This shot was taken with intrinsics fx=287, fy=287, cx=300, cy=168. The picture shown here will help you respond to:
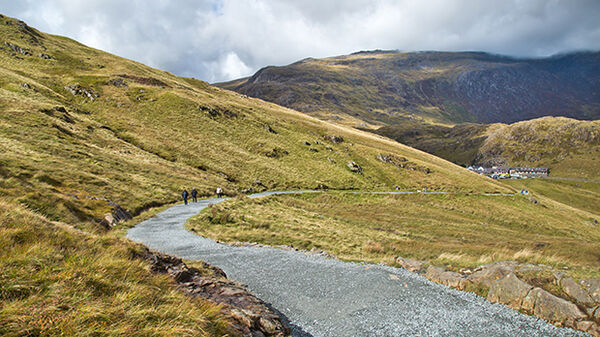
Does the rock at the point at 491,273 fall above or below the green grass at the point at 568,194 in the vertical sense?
above

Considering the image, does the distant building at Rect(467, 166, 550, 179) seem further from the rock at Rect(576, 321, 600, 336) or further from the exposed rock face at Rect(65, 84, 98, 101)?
the rock at Rect(576, 321, 600, 336)

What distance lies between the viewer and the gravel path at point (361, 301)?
28.3 ft

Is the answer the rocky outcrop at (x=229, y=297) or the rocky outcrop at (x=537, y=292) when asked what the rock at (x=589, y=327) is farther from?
the rocky outcrop at (x=229, y=297)

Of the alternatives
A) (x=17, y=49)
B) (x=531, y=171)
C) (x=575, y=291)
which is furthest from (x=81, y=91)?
(x=531, y=171)

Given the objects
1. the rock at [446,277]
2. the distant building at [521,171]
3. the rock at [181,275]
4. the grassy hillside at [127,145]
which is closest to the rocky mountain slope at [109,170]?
the grassy hillside at [127,145]

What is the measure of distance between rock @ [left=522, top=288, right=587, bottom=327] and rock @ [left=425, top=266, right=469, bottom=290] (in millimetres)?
2186

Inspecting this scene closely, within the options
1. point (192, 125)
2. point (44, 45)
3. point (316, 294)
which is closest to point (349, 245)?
point (316, 294)

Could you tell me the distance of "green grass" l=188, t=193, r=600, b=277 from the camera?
17.8m

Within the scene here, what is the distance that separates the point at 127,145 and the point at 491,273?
5483cm

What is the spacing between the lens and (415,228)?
3538 centimetres

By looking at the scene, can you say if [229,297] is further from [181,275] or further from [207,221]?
[207,221]

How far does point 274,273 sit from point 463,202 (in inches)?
2368

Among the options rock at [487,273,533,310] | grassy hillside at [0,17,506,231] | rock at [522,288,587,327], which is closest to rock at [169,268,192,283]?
rock at [487,273,533,310]

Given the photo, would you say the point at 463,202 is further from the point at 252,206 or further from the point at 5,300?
the point at 5,300
